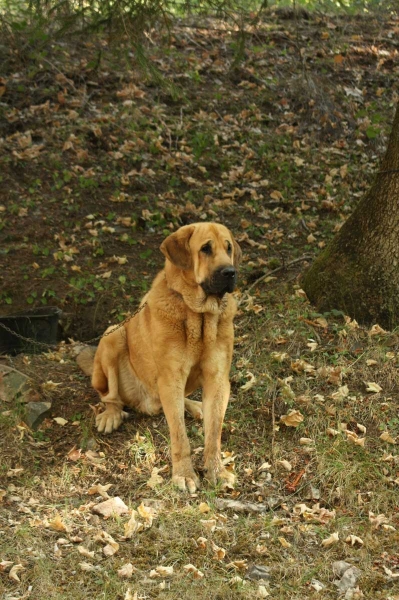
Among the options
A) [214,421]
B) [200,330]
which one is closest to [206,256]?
[200,330]

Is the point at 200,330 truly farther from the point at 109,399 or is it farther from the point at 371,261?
the point at 371,261

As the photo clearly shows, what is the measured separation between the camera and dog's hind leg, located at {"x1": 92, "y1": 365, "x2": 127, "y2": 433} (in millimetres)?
5957

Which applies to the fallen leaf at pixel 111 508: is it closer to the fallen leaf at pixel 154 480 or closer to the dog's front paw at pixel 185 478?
the fallen leaf at pixel 154 480

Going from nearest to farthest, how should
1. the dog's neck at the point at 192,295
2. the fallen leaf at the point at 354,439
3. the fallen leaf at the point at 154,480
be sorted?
the fallen leaf at the point at 154,480
the dog's neck at the point at 192,295
the fallen leaf at the point at 354,439

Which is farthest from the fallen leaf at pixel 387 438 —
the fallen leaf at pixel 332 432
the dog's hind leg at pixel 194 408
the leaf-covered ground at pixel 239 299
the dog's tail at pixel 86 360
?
the dog's tail at pixel 86 360

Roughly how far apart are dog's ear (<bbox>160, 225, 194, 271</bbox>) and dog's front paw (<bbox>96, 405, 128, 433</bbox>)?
144 cm

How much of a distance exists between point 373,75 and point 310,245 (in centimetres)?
550

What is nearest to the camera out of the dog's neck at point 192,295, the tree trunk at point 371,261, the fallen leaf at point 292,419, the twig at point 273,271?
the dog's neck at point 192,295

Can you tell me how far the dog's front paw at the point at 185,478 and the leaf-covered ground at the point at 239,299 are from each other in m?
0.10

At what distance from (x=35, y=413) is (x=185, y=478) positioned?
5.12ft

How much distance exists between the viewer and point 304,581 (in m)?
4.20

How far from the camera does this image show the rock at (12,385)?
6344mm

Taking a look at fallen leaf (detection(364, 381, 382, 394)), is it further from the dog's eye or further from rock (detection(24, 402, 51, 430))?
rock (detection(24, 402, 51, 430))

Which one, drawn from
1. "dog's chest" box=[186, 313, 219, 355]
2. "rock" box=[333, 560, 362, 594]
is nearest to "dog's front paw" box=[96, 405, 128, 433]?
"dog's chest" box=[186, 313, 219, 355]
